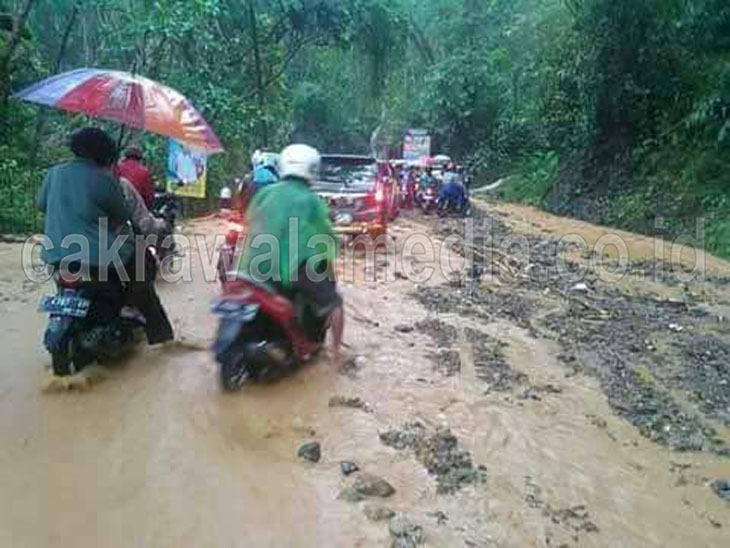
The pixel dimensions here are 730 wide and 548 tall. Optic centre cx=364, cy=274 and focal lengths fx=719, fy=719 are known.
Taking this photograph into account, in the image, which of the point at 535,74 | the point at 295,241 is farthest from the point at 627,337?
the point at 535,74

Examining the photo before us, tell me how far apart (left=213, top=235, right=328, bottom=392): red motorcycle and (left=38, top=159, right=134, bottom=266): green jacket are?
856 mm

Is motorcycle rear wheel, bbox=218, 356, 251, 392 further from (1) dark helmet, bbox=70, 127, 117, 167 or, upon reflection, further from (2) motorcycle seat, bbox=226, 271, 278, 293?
(1) dark helmet, bbox=70, 127, 117, 167

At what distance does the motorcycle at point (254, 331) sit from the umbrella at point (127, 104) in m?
1.52

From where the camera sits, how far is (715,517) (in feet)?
12.2

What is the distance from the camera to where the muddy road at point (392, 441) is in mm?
3338

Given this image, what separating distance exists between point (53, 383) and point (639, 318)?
5965 mm

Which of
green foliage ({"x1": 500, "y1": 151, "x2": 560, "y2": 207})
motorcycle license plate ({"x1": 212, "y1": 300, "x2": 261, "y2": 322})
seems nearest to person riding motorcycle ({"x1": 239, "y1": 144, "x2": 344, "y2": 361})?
motorcycle license plate ({"x1": 212, "y1": 300, "x2": 261, "y2": 322})

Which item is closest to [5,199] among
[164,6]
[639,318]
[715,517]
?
[164,6]

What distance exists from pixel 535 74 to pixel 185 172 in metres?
14.9

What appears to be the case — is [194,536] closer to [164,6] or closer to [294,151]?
[294,151]

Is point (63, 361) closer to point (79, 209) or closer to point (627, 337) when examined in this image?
point (79, 209)

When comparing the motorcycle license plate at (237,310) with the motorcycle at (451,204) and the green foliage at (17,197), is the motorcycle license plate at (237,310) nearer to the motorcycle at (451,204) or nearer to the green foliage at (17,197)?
the green foliage at (17,197)

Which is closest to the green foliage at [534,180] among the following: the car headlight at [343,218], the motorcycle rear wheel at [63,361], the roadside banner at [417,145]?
the roadside banner at [417,145]

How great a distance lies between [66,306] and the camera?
14.7 ft
